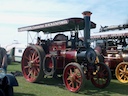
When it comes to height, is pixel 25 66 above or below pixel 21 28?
below

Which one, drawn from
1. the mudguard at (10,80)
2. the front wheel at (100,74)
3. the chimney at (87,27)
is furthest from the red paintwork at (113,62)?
the mudguard at (10,80)

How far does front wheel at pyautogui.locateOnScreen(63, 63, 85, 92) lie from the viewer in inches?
247

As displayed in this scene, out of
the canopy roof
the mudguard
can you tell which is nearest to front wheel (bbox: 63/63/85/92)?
the canopy roof

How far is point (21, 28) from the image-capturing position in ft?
29.6

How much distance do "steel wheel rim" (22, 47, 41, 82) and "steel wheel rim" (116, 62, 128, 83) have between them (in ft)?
10.7

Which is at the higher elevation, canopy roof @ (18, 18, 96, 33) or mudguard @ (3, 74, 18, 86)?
canopy roof @ (18, 18, 96, 33)

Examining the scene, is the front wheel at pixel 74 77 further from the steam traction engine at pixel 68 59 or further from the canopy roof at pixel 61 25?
the canopy roof at pixel 61 25

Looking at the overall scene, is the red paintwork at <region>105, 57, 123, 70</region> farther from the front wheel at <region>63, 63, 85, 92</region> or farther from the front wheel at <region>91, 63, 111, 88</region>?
the front wheel at <region>63, 63, 85, 92</region>

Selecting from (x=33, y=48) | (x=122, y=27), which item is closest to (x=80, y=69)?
(x=33, y=48)

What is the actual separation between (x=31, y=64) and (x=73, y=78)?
2.20m

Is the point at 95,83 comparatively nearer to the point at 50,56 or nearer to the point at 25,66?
the point at 50,56

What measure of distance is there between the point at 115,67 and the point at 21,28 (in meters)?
4.27

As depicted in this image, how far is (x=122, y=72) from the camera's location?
8.95 meters

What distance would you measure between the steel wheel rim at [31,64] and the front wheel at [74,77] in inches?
53.4
